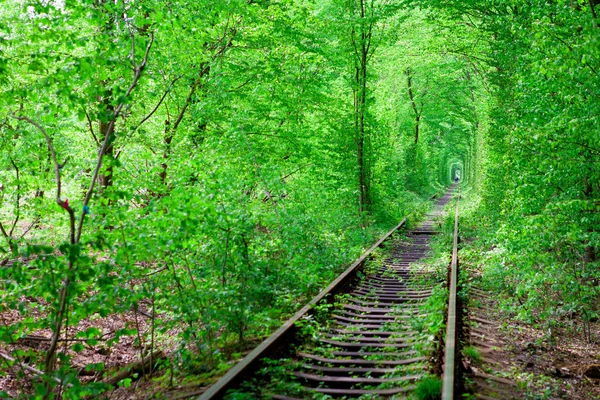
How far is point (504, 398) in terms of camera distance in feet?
15.2

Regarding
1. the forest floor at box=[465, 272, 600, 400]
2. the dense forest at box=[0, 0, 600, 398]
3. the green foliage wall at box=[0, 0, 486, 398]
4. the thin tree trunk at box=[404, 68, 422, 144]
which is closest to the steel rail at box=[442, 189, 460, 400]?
the forest floor at box=[465, 272, 600, 400]

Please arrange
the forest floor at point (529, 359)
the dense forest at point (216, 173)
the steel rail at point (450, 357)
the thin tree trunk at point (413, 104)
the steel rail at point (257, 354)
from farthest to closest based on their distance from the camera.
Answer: the thin tree trunk at point (413, 104)
the dense forest at point (216, 173)
the forest floor at point (529, 359)
the steel rail at point (257, 354)
the steel rail at point (450, 357)

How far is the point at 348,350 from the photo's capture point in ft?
19.8

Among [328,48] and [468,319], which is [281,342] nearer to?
[468,319]

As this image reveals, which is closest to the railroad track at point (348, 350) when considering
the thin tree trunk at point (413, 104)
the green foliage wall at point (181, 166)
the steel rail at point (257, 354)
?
the steel rail at point (257, 354)

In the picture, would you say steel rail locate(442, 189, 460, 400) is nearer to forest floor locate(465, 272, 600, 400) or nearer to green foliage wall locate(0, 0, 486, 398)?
forest floor locate(465, 272, 600, 400)

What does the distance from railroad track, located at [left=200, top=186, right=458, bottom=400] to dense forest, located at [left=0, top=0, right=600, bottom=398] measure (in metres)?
0.59

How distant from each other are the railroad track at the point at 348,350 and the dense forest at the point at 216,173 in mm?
591

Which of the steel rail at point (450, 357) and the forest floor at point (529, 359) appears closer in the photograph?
the steel rail at point (450, 357)

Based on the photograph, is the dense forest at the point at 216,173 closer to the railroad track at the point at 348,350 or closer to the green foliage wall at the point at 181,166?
the green foliage wall at the point at 181,166

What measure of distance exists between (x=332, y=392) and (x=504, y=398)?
1.61 metres

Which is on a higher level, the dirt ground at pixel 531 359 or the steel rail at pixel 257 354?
the steel rail at pixel 257 354

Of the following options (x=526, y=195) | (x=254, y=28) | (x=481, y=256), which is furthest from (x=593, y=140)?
(x=254, y=28)

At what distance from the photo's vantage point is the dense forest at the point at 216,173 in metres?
5.19
